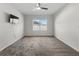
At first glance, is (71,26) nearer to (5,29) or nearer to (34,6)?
(34,6)

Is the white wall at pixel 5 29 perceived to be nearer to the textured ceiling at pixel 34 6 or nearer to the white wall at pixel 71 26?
the textured ceiling at pixel 34 6

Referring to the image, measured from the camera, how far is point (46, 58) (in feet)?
3.43

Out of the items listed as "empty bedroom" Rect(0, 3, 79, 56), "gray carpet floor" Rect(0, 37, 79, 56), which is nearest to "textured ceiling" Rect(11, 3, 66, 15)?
"empty bedroom" Rect(0, 3, 79, 56)

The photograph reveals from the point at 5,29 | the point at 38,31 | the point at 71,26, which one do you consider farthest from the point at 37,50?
the point at 71,26

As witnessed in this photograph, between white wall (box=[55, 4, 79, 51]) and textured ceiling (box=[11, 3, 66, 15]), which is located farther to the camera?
white wall (box=[55, 4, 79, 51])

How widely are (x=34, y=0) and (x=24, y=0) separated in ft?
0.35

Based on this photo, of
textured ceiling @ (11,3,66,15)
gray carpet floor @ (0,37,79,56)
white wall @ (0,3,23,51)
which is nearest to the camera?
textured ceiling @ (11,3,66,15)

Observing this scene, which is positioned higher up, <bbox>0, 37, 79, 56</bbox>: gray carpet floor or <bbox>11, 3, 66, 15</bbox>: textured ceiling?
<bbox>11, 3, 66, 15</bbox>: textured ceiling

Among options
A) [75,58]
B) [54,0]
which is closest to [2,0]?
[54,0]

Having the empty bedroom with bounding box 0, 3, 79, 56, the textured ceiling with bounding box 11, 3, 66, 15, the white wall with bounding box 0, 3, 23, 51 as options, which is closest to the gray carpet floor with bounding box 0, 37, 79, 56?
the empty bedroom with bounding box 0, 3, 79, 56

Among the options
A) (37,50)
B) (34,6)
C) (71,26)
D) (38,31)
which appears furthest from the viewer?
(71,26)

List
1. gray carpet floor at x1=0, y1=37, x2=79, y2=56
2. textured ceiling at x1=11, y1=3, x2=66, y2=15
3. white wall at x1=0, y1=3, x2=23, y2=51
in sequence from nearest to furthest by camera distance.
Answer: textured ceiling at x1=11, y1=3, x2=66, y2=15, gray carpet floor at x1=0, y1=37, x2=79, y2=56, white wall at x1=0, y1=3, x2=23, y2=51

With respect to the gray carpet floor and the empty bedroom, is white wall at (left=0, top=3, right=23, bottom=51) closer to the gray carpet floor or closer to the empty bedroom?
the empty bedroom

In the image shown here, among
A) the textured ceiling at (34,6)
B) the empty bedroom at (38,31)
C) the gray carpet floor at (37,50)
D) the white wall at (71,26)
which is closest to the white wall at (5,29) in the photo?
the empty bedroom at (38,31)
